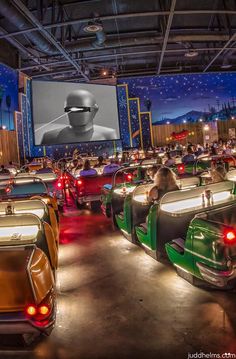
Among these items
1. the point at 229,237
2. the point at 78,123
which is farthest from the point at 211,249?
the point at 78,123

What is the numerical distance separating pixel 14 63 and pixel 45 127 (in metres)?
3.71

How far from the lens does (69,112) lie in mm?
19297

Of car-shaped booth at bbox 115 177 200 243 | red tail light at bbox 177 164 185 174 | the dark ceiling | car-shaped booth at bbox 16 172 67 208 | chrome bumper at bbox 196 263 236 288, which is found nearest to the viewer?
chrome bumper at bbox 196 263 236 288

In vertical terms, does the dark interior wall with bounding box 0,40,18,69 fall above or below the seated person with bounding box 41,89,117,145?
above

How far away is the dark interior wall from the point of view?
614 inches

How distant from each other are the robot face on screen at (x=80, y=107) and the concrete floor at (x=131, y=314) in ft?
49.4

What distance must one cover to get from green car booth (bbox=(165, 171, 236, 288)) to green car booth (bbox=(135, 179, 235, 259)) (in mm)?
282

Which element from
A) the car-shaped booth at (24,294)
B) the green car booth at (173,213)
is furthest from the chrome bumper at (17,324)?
the green car booth at (173,213)

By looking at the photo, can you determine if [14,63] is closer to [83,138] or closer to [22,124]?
[22,124]

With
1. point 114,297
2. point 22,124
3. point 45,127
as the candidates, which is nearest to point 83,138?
point 45,127

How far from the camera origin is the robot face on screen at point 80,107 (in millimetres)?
19484

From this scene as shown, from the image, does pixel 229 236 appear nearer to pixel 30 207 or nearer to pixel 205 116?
pixel 30 207

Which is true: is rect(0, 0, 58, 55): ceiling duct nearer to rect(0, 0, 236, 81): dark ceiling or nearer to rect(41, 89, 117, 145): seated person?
rect(0, 0, 236, 81): dark ceiling

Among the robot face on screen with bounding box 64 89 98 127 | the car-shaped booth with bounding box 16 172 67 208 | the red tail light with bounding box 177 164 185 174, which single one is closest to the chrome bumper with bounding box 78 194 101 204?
the car-shaped booth with bounding box 16 172 67 208
